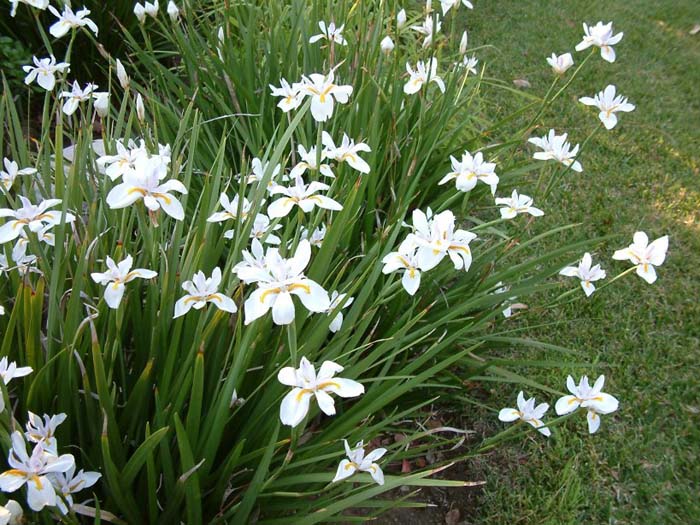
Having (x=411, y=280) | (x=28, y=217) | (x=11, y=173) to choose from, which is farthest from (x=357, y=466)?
(x=11, y=173)

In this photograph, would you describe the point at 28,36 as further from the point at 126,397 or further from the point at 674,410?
the point at 674,410

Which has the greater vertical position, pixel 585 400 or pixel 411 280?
pixel 411 280

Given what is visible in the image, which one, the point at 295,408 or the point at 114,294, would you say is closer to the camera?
the point at 295,408

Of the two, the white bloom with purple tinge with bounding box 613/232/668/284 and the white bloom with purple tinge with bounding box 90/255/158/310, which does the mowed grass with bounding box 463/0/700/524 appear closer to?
the white bloom with purple tinge with bounding box 613/232/668/284

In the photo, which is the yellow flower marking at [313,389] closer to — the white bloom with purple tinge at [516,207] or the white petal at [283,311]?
the white petal at [283,311]

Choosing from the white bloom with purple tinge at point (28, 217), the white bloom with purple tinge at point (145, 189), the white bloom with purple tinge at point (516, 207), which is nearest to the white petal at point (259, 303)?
the white bloom with purple tinge at point (145, 189)

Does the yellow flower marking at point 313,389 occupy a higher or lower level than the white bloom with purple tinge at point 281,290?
lower

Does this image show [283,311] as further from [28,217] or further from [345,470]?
[28,217]

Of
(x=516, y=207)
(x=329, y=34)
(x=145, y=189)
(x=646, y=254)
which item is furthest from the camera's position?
(x=329, y=34)

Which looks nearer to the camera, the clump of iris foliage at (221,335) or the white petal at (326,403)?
the white petal at (326,403)

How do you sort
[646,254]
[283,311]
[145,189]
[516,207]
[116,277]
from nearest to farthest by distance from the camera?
[283,311]
[145,189]
[116,277]
[646,254]
[516,207]
